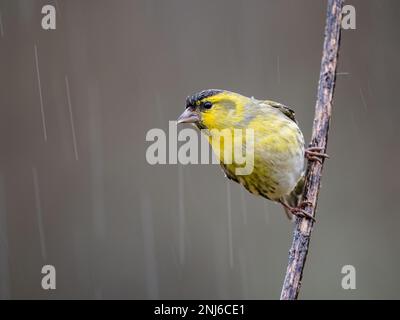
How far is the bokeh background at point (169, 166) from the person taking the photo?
823 centimetres

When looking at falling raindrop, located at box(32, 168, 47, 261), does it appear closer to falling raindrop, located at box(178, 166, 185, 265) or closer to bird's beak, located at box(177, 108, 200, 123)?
falling raindrop, located at box(178, 166, 185, 265)

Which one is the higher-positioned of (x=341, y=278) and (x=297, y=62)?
(x=297, y=62)

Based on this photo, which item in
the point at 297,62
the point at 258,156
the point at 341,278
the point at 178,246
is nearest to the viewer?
the point at 258,156

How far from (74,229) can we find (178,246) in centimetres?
148

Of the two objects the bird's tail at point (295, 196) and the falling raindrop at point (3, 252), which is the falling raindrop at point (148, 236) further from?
the bird's tail at point (295, 196)

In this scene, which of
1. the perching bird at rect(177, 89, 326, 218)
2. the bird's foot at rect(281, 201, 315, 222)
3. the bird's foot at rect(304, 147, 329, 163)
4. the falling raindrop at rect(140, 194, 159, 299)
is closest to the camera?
the bird's foot at rect(281, 201, 315, 222)

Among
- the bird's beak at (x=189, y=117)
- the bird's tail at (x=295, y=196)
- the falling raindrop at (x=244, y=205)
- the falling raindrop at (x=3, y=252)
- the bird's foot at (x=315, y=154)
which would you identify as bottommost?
the falling raindrop at (x=3, y=252)

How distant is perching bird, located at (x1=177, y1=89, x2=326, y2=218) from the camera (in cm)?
492

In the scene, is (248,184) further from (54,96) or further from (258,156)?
(54,96)

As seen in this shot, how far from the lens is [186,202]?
861 cm

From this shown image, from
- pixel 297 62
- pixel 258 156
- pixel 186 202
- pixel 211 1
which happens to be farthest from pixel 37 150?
pixel 258 156

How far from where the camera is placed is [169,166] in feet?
29.5

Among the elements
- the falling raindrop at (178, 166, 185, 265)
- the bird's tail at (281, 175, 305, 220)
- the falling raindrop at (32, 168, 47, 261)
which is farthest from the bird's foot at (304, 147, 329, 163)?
the falling raindrop at (32, 168, 47, 261)

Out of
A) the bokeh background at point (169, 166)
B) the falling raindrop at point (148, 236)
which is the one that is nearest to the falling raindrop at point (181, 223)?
the bokeh background at point (169, 166)
